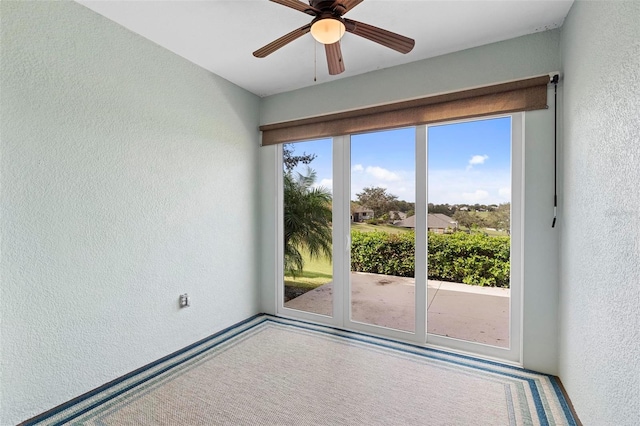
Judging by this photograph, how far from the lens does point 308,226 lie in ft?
10.8

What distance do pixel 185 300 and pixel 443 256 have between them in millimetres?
2307

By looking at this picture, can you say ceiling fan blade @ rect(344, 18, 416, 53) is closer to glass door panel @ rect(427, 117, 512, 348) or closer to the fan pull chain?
the fan pull chain

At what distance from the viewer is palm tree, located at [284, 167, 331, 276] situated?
318 centimetres

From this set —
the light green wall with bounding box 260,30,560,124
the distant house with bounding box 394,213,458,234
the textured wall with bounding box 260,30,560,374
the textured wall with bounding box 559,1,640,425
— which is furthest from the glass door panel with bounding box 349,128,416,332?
the textured wall with bounding box 559,1,640,425

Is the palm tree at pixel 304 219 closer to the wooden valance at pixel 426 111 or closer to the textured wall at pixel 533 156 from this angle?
the wooden valance at pixel 426 111

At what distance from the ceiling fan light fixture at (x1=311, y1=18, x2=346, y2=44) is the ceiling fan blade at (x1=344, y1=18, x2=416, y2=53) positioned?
0.18ft

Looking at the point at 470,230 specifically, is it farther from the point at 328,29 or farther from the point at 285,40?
the point at 285,40

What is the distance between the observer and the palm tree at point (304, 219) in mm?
3176

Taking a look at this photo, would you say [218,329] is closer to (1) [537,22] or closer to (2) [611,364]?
(2) [611,364]

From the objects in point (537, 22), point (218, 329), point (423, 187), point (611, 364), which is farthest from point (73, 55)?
point (611, 364)

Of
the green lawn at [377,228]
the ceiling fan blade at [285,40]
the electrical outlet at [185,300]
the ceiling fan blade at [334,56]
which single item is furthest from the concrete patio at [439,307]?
the ceiling fan blade at [285,40]

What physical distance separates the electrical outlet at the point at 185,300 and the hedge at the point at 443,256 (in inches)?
61.9

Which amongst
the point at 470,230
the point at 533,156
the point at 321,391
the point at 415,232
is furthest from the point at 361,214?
the point at 321,391

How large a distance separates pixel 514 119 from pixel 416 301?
1.70 metres
